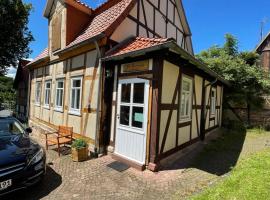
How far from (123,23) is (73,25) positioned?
2.71 meters

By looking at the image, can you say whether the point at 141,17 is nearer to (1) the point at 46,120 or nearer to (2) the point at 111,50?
(2) the point at 111,50

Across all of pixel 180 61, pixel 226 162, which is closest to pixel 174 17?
Result: pixel 180 61

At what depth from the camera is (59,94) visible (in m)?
10.1

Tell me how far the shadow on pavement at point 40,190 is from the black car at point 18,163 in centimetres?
24

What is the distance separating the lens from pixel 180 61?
679 cm

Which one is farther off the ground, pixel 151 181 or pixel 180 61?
pixel 180 61

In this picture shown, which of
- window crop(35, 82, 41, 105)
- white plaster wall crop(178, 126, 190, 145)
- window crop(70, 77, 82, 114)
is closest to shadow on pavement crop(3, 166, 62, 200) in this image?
window crop(70, 77, 82, 114)

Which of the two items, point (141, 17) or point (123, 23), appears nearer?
point (123, 23)

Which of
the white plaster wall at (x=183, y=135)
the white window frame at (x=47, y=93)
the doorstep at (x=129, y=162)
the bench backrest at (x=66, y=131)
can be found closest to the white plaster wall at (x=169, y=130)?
the white plaster wall at (x=183, y=135)

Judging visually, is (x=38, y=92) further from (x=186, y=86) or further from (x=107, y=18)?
(x=186, y=86)

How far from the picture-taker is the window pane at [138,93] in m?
6.12

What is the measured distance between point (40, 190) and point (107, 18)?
20.0ft

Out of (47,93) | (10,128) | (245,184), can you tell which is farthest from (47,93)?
(245,184)

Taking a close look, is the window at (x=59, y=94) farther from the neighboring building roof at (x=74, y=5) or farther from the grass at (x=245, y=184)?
the grass at (x=245, y=184)
